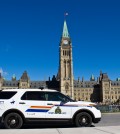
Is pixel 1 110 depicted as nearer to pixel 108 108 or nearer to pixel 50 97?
pixel 50 97

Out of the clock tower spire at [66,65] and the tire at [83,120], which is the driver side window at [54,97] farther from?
the clock tower spire at [66,65]

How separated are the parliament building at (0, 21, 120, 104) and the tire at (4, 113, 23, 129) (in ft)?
456

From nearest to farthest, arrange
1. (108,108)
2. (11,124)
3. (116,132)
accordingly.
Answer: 1. (116,132)
2. (11,124)
3. (108,108)

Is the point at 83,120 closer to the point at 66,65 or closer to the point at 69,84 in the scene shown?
the point at 69,84

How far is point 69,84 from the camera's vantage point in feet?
504

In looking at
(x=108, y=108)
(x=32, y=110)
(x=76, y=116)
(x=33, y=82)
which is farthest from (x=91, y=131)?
(x=33, y=82)

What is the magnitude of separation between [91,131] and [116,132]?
0.91 metres

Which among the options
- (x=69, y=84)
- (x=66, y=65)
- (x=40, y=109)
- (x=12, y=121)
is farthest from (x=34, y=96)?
(x=66, y=65)

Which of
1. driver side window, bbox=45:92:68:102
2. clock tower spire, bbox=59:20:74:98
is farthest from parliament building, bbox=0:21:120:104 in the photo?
driver side window, bbox=45:92:68:102

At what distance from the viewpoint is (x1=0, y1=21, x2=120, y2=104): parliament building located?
154375 mm

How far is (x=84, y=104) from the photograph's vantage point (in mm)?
13820

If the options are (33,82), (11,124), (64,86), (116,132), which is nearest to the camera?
(116,132)

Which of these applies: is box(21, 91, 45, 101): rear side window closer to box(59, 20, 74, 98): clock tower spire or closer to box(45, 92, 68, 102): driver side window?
box(45, 92, 68, 102): driver side window

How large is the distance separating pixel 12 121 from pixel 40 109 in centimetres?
119
